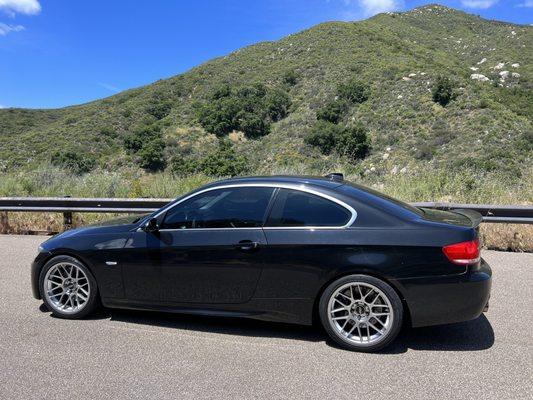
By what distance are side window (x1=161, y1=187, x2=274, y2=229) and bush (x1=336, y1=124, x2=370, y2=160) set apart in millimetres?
36245

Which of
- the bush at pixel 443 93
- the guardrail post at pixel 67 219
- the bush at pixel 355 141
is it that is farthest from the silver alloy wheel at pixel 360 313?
the bush at pixel 443 93

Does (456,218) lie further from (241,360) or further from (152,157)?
(152,157)

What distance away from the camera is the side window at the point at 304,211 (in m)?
4.67

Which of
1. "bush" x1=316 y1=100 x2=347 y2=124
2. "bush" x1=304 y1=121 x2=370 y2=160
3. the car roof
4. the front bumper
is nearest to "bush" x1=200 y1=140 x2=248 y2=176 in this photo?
"bush" x1=304 y1=121 x2=370 y2=160

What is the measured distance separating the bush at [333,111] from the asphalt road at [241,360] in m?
44.2

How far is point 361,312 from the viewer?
451 cm

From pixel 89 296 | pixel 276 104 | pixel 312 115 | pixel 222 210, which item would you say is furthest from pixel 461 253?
pixel 276 104

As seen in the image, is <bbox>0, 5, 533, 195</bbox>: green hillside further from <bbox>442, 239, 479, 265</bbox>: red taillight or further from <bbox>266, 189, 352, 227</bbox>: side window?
<bbox>442, 239, 479, 265</bbox>: red taillight

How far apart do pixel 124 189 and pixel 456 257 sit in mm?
10203

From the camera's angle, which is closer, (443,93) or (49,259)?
(49,259)

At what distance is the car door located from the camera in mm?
4750

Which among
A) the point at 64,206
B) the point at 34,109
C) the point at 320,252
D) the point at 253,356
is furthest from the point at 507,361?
the point at 34,109

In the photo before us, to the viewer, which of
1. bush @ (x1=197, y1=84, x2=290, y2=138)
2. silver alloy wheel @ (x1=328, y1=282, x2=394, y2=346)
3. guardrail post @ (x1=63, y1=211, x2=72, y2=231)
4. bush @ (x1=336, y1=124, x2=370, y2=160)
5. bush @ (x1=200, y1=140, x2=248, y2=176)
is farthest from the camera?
bush @ (x1=197, y1=84, x2=290, y2=138)

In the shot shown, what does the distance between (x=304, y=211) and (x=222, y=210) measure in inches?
31.4
